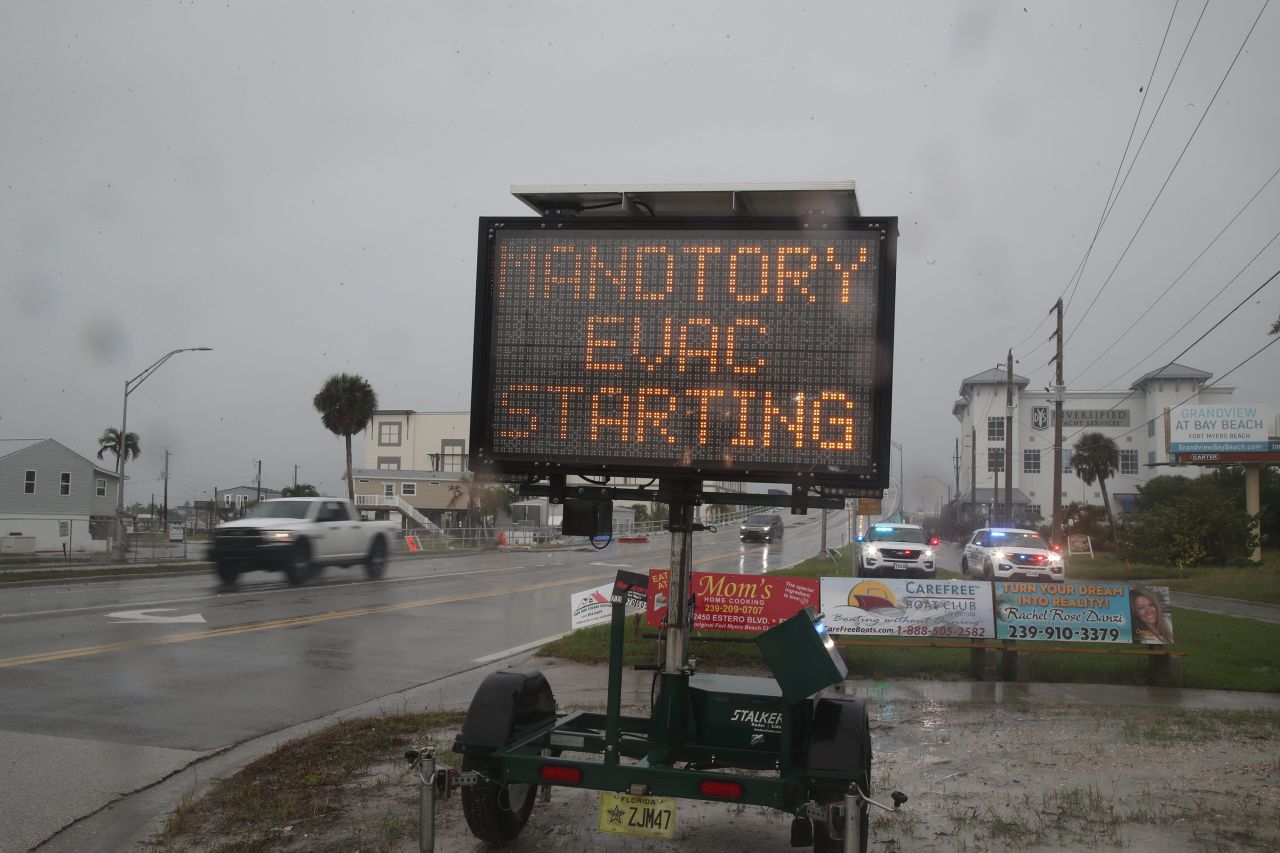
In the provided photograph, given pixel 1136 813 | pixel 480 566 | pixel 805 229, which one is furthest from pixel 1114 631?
pixel 480 566

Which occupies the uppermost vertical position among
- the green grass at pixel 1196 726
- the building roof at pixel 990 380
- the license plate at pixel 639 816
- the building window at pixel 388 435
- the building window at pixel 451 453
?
the building roof at pixel 990 380

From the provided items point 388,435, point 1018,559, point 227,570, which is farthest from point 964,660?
point 388,435

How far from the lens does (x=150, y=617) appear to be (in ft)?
53.4

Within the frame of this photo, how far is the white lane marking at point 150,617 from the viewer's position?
15883 millimetres

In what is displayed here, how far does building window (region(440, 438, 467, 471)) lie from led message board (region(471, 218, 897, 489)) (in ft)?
300

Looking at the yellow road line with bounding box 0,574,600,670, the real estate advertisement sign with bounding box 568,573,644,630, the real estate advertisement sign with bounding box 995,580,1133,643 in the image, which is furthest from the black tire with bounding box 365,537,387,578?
the real estate advertisement sign with bounding box 995,580,1133,643

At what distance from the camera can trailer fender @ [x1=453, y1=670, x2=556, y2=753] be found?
5172mm

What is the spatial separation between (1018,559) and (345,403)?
39.1 m

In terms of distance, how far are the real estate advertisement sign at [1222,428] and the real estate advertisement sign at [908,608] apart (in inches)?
1407

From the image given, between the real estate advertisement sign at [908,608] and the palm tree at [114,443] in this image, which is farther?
the palm tree at [114,443]

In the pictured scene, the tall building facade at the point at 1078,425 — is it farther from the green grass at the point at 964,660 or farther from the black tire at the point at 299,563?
the green grass at the point at 964,660

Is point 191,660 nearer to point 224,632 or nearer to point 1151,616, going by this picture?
point 224,632

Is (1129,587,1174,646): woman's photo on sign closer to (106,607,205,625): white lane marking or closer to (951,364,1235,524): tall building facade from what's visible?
(106,607,205,625): white lane marking

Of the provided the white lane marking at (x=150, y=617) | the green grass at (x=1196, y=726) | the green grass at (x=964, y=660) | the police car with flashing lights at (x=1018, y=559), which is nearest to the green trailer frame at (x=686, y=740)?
the green grass at (x=1196, y=726)
